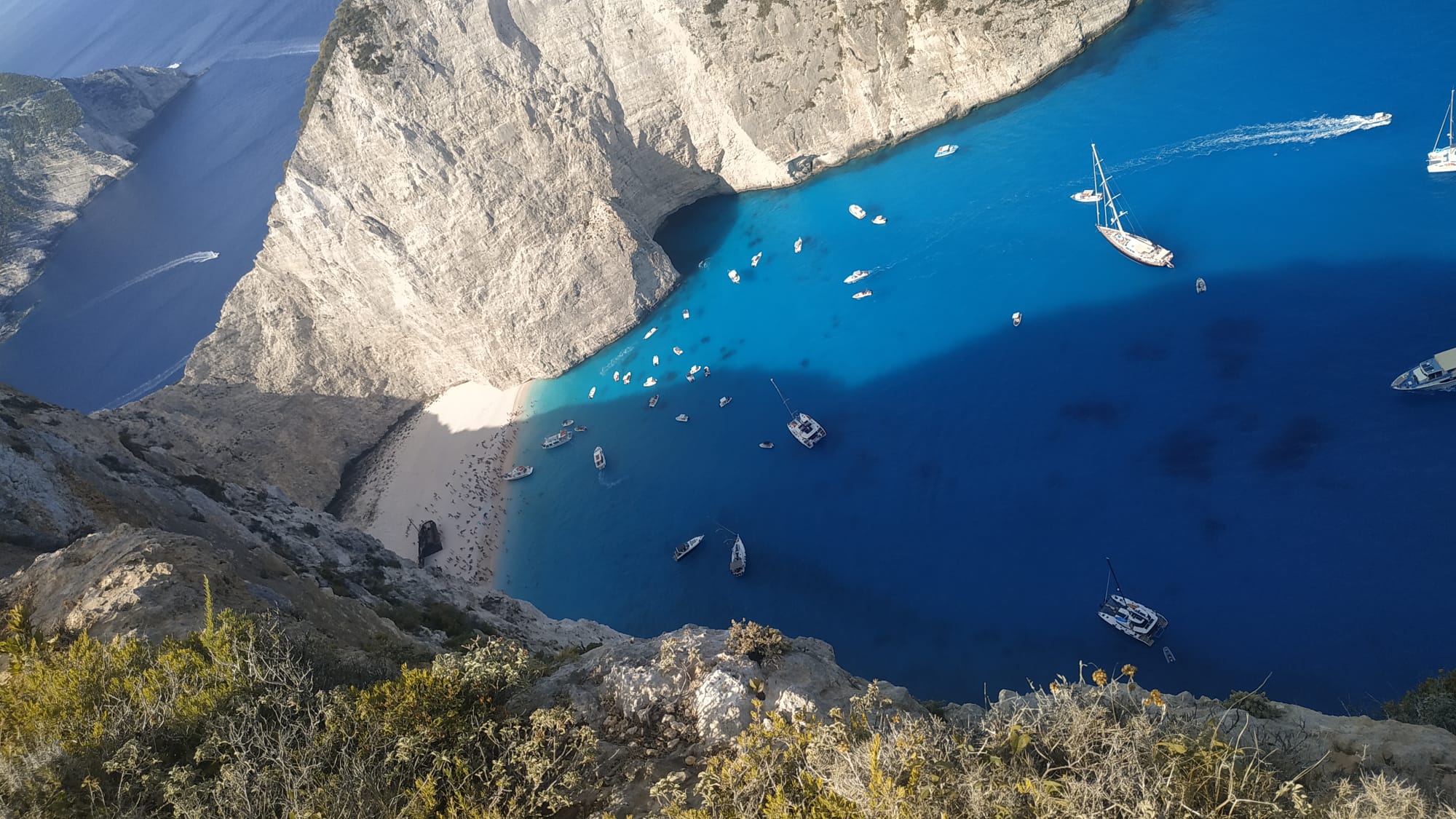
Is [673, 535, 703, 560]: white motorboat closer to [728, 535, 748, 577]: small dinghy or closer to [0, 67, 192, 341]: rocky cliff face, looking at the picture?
[728, 535, 748, 577]: small dinghy

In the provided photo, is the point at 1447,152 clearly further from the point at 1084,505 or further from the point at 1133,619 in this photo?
the point at 1133,619

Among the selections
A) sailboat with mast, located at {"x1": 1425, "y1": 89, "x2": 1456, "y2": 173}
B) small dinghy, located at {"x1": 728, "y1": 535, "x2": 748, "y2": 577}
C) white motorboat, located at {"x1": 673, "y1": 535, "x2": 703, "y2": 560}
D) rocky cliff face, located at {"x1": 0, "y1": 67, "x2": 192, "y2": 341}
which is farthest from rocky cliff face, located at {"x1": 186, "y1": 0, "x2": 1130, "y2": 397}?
rocky cliff face, located at {"x1": 0, "y1": 67, "x2": 192, "y2": 341}

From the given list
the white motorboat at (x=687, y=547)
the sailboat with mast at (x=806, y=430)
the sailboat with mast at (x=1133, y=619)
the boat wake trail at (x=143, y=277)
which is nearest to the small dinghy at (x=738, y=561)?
the white motorboat at (x=687, y=547)

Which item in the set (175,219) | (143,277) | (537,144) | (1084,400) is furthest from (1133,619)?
(175,219)

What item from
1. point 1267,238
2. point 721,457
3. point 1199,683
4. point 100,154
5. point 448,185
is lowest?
point 1199,683

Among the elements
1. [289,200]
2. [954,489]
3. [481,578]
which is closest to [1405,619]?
[954,489]

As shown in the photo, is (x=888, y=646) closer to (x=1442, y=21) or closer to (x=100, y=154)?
(x=1442, y=21)
